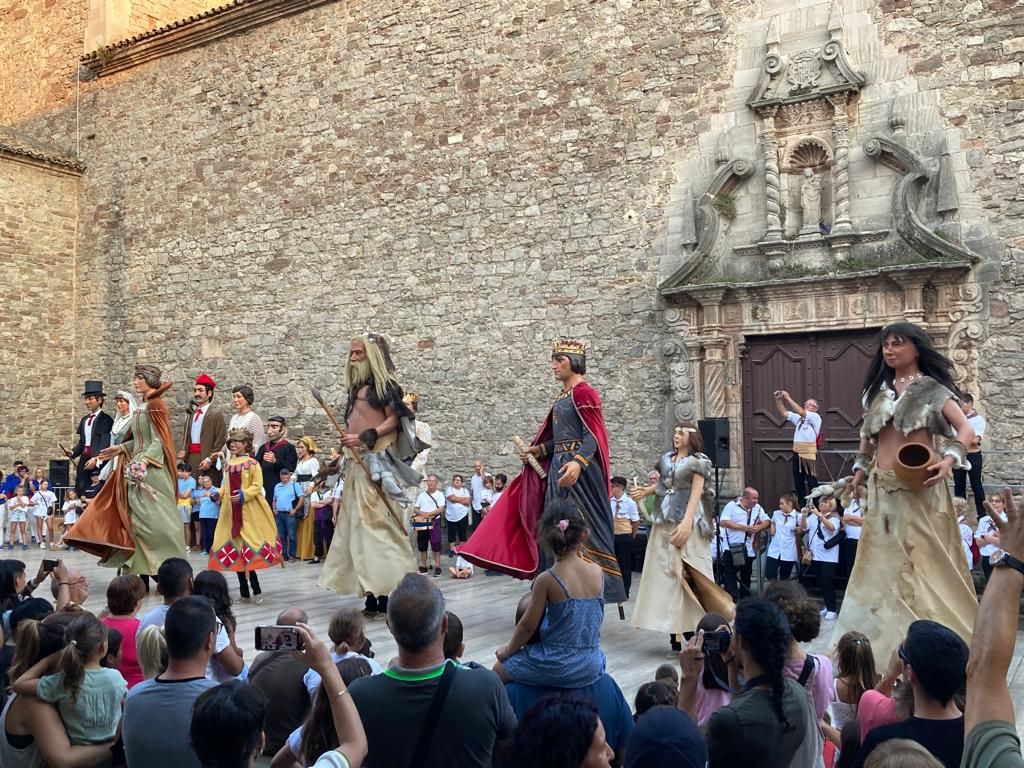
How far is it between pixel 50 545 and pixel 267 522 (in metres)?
7.52

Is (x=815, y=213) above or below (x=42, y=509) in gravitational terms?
above

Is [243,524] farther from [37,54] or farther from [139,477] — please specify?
[37,54]

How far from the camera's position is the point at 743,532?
28.3ft

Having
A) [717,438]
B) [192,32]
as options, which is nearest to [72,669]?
[717,438]

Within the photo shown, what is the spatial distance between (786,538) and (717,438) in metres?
1.14

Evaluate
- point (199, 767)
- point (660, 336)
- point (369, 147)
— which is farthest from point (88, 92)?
point (199, 767)

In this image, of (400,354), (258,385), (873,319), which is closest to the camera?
(873,319)

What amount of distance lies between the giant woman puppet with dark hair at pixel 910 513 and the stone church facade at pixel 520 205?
5221 millimetres

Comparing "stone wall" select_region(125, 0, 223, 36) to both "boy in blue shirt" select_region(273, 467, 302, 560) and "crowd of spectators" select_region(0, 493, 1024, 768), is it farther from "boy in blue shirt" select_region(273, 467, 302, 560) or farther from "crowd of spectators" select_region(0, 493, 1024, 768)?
"crowd of spectators" select_region(0, 493, 1024, 768)

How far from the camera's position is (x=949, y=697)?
2.48 m

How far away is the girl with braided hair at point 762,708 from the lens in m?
2.42

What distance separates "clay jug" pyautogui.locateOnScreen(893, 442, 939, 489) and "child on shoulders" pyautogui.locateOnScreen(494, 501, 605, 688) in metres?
1.92

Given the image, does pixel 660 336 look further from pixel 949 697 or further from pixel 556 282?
pixel 949 697

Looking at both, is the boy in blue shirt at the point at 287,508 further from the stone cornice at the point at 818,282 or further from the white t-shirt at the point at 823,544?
the white t-shirt at the point at 823,544
